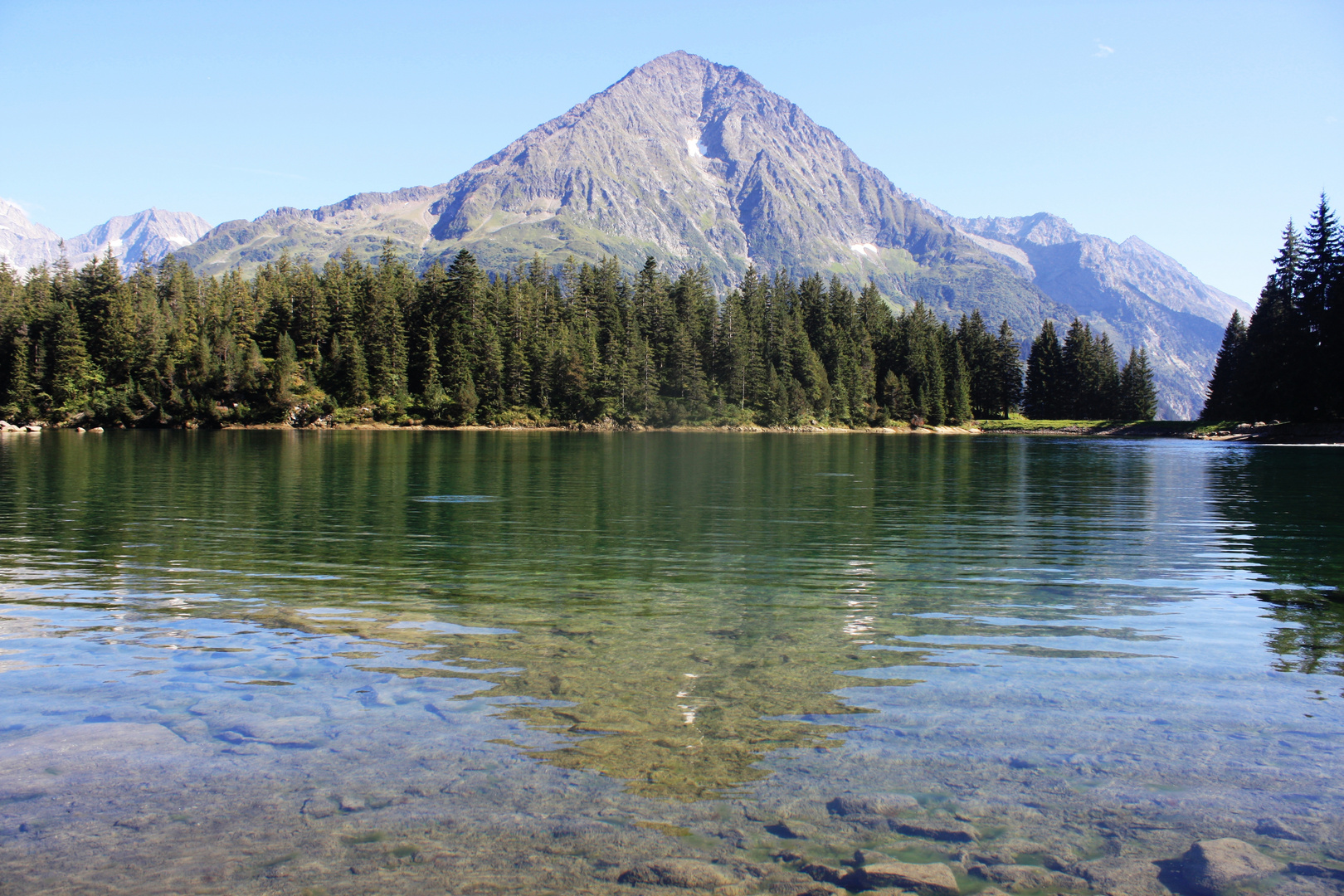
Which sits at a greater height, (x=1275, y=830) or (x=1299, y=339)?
(x=1299, y=339)

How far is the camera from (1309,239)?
364 ft

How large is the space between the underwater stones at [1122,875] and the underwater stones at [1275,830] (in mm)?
1335

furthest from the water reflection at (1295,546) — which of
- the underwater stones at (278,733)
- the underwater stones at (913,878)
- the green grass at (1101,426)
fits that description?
the green grass at (1101,426)

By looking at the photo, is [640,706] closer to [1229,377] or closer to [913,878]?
[913,878]

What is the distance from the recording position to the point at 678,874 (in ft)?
19.6

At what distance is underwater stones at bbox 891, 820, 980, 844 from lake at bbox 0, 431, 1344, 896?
0.05 m

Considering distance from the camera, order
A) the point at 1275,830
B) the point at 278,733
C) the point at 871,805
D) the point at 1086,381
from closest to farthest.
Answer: the point at 1275,830, the point at 871,805, the point at 278,733, the point at 1086,381

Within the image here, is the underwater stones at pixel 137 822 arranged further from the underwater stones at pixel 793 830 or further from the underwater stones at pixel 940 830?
the underwater stones at pixel 940 830

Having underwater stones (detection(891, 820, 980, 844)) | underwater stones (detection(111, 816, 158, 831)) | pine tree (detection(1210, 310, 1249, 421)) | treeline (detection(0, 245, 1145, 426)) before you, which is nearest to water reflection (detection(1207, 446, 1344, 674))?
underwater stones (detection(891, 820, 980, 844))

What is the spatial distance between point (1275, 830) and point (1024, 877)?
2.66m

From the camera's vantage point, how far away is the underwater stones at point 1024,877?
19.5ft

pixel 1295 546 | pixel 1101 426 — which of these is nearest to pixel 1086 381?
pixel 1101 426

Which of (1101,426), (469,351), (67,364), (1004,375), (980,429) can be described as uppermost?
(469,351)

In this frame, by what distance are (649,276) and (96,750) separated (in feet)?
558
